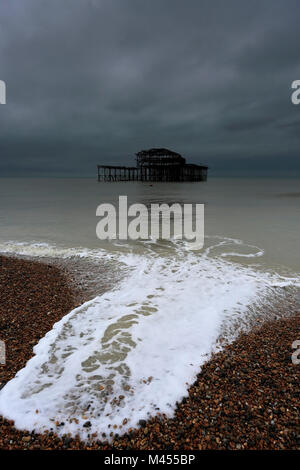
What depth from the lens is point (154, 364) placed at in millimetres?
3332

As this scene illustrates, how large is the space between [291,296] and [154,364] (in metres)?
3.83

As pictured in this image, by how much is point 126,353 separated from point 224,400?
1547 mm

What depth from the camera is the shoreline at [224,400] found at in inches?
86.1

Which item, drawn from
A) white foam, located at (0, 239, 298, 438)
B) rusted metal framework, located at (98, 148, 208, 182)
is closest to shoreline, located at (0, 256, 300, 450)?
white foam, located at (0, 239, 298, 438)

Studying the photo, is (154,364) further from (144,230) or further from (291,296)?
(144,230)

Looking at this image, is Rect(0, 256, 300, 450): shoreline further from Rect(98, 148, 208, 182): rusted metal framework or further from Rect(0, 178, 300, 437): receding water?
Rect(98, 148, 208, 182): rusted metal framework

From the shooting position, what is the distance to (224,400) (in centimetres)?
256

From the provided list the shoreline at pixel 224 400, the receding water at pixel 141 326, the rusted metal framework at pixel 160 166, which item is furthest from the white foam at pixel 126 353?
the rusted metal framework at pixel 160 166

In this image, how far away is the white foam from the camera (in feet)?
8.51

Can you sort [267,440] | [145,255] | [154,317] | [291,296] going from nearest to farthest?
[267,440]
[154,317]
[291,296]
[145,255]

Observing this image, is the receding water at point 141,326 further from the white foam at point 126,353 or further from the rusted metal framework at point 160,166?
the rusted metal framework at point 160,166

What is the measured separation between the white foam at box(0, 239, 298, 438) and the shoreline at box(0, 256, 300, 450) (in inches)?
5.7

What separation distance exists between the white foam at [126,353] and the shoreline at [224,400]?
0.15 m

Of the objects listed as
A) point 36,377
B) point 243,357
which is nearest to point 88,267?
point 36,377
